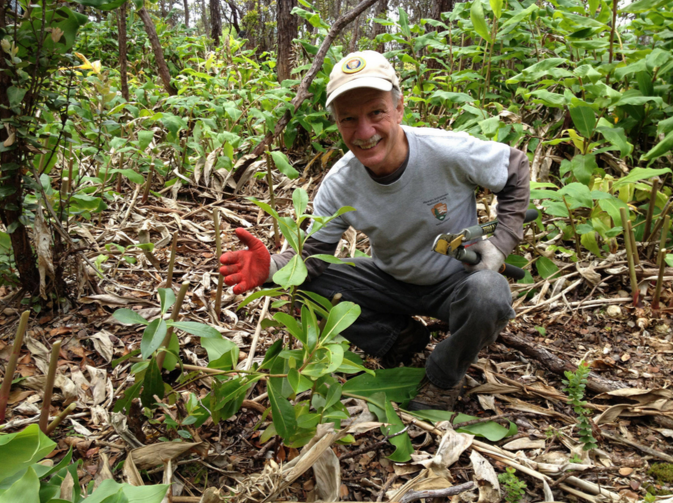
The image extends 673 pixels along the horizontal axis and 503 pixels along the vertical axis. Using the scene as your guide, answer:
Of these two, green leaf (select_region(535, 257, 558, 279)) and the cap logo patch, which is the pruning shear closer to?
the cap logo patch

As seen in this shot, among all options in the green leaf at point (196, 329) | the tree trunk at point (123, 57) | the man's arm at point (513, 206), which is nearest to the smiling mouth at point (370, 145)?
the man's arm at point (513, 206)

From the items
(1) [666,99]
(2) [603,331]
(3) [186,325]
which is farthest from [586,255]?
(3) [186,325]

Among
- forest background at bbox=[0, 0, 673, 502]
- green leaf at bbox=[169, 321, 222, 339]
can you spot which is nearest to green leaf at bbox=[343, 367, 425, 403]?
forest background at bbox=[0, 0, 673, 502]

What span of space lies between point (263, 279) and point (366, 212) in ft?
1.97

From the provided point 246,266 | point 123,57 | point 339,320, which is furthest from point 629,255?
point 123,57

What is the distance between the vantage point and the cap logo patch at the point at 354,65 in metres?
2.21

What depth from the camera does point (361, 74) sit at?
7.20ft

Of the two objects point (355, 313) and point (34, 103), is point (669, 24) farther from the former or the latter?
point (34, 103)

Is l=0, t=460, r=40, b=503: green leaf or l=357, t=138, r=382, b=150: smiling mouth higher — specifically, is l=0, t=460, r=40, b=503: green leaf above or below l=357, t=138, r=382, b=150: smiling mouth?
below

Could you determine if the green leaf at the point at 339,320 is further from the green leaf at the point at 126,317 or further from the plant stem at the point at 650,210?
the plant stem at the point at 650,210

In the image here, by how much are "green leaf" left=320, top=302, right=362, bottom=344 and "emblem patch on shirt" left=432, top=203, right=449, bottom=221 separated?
876 millimetres

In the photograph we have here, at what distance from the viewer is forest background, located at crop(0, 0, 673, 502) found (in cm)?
178

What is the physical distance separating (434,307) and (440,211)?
48cm

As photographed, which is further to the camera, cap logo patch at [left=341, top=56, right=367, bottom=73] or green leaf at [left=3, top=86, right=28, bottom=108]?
cap logo patch at [left=341, top=56, right=367, bottom=73]
